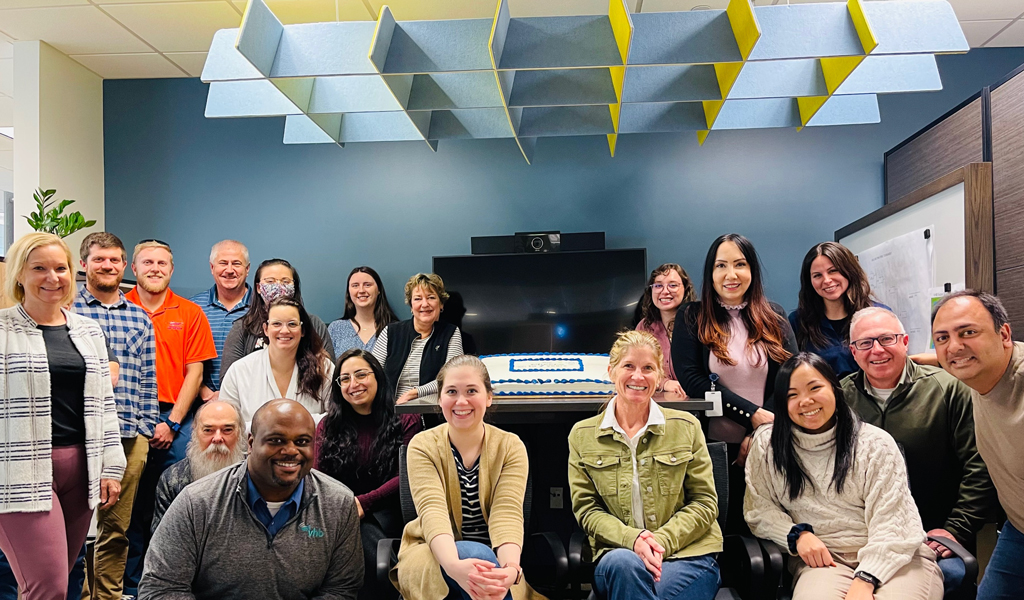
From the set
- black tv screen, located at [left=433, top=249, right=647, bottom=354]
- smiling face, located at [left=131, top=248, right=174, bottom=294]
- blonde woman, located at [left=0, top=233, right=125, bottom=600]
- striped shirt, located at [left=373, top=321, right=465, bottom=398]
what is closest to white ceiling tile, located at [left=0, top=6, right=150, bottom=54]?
smiling face, located at [left=131, top=248, right=174, bottom=294]

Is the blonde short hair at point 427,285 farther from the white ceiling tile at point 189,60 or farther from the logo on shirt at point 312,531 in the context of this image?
the white ceiling tile at point 189,60

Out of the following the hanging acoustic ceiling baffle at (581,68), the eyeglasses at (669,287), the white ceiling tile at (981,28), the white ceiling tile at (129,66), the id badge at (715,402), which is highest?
the white ceiling tile at (981,28)

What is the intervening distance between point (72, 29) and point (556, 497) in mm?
4140

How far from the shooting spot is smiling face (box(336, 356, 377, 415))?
2.71 metres

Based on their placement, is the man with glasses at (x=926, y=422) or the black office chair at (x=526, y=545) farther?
the man with glasses at (x=926, y=422)

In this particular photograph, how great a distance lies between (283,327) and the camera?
2.87m

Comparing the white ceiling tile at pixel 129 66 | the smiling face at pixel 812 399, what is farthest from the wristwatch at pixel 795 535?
the white ceiling tile at pixel 129 66

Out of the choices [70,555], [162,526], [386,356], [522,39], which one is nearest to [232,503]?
→ [162,526]

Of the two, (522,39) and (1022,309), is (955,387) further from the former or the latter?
(522,39)

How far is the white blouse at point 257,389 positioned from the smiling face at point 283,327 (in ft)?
0.32

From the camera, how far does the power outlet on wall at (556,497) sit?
3.03m

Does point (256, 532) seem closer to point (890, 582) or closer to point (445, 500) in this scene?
point (445, 500)

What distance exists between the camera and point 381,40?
89.4 inches

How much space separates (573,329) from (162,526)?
318 centimetres
